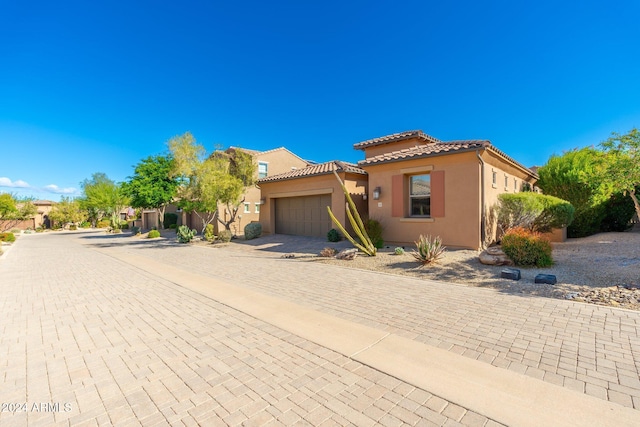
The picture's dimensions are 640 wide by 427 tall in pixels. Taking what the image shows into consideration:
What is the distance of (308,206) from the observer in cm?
1866

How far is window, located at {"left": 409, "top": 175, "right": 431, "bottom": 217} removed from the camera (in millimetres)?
12867

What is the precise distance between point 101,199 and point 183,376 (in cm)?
5369

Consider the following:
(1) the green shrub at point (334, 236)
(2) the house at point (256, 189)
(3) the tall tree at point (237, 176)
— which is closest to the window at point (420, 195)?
(1) the green shrub at point (334, 236)

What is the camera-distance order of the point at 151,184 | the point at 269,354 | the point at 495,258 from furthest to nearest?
the point at 151,184 → the point at 495,258 → the point at 269,354

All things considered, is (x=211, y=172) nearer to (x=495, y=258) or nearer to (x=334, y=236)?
(x=334, y=236)

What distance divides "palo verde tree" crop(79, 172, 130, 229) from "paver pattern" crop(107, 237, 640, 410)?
46.6 m

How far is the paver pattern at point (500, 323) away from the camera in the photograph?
11.1 ft

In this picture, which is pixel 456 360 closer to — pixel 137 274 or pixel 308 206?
pixel 137 274

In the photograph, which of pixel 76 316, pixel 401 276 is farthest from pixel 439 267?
pixel 76 316

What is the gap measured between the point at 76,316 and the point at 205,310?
253 cm

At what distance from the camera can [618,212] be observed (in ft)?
49.6

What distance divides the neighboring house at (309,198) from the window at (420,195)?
359cm

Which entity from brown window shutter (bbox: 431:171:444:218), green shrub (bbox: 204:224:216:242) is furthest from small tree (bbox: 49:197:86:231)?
brown window shutter (bbox: 431:171:444:218)

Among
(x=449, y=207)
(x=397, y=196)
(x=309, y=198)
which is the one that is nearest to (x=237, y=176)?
(x=309, y=198)
